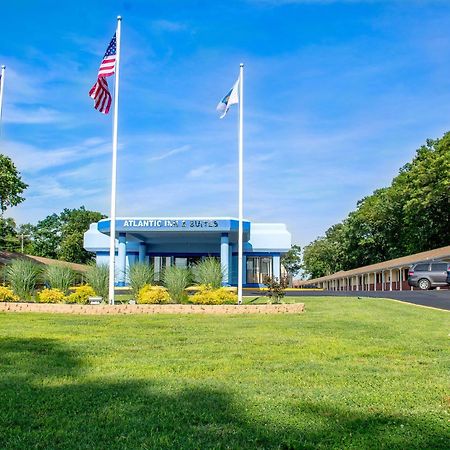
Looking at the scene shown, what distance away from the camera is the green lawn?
3.97 meters

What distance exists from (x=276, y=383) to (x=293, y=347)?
254 centimetres

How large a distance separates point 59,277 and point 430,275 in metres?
20.8

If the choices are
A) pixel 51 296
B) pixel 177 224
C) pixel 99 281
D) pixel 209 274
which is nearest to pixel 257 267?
pixel 177 224

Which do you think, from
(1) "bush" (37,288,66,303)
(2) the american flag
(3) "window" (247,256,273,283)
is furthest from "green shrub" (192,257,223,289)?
(3) "window" (247,256,273,283)

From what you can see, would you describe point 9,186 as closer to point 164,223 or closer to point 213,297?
point 164,223

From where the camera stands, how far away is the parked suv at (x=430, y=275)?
98.2ft

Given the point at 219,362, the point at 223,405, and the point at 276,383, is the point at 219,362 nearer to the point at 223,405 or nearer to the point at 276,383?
the point at 276,383

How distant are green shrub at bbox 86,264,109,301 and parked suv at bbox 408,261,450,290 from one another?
19.6m

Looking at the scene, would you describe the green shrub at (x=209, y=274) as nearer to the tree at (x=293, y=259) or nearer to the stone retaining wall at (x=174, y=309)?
the stone retaining wall at (x=174, y=309)

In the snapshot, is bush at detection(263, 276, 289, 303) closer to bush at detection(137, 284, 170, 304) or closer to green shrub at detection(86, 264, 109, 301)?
Result: bush at detection(137, 284, 170, 304)

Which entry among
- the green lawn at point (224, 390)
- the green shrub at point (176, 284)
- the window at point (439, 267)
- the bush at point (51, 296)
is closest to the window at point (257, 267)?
the window at point (439, 267)

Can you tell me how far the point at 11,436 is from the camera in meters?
3.95

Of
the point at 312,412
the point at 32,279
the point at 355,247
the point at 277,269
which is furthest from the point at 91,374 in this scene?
the point at 355,247

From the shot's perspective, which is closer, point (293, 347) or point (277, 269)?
point (293, 347)
